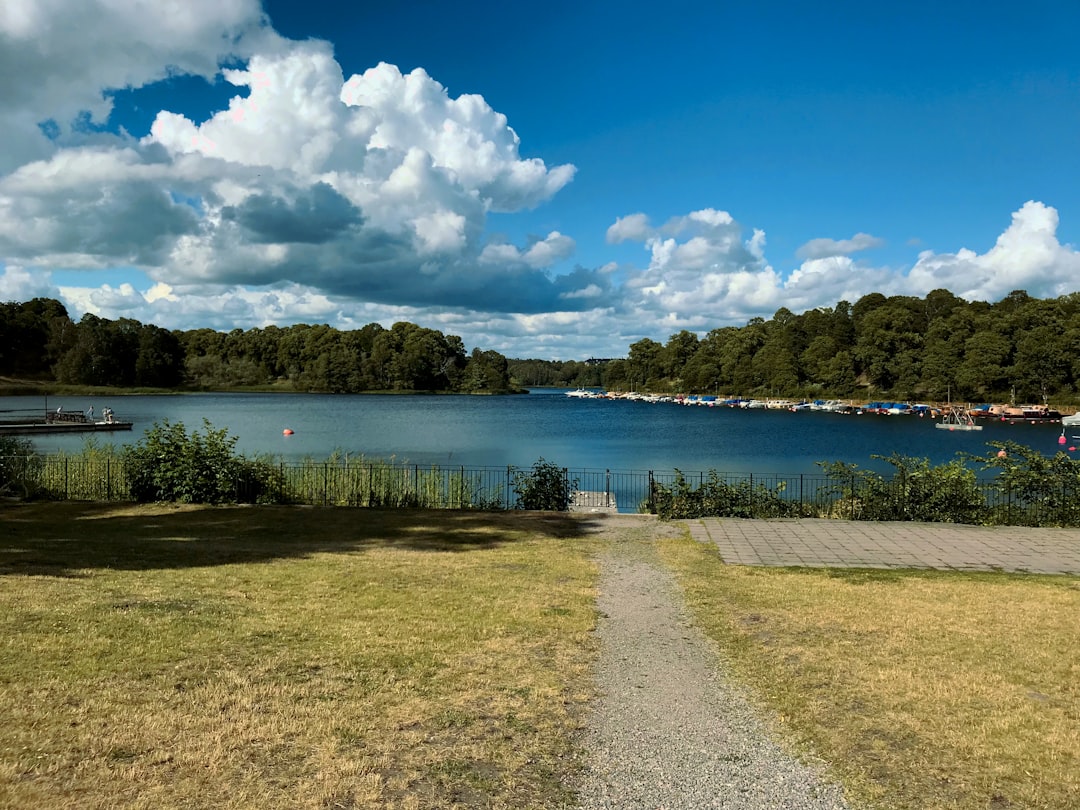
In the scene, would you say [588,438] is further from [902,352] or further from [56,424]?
[902,352]

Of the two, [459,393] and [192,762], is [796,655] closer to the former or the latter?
[192,762]

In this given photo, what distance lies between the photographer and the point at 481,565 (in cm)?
1129

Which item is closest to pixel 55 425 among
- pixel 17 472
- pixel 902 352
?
pixel 17 472

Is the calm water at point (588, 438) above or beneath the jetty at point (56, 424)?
beneath

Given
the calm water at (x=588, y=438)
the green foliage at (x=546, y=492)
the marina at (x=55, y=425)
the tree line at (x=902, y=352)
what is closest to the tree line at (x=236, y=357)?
the calm water at (x=588, y=438)

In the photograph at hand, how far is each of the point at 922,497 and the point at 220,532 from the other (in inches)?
549

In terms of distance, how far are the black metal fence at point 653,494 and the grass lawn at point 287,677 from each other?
19.0 ft

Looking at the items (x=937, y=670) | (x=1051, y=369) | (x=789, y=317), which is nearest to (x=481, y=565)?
(x=937, y=670)

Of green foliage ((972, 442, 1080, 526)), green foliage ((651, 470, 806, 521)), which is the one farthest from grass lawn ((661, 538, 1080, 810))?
green foliage ((651, 470, 806, 521))

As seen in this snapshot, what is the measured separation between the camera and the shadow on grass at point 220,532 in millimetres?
11125

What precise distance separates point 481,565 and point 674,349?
159608 millimetres

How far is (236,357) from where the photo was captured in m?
158

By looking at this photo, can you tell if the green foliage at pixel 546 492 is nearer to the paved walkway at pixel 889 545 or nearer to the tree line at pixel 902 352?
the paved walkway at pixel 889 545

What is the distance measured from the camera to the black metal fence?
15.4m
